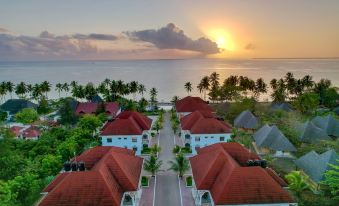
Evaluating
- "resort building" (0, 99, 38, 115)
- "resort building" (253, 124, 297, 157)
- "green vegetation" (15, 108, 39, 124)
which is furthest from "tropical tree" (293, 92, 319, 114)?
"resort building" (0, 99, 38, 115)

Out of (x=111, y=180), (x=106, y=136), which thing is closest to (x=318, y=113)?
(x=106, y=136)

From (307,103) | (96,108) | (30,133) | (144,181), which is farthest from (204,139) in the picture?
(96,108)

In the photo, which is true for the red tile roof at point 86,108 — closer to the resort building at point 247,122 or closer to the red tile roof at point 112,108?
the red tile roof at point 112,108

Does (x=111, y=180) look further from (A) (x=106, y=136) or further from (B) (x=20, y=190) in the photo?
(A) (x=106, y=136)

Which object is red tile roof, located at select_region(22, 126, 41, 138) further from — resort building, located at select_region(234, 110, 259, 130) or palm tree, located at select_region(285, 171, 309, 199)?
palm tree, located at select_region(285, 171, 309, 199)

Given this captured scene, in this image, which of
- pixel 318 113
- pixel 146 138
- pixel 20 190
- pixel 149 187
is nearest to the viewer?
pixel 20 190

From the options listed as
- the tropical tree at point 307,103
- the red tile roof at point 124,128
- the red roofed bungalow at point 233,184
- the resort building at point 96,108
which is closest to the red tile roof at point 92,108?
the resort building at point 96,108

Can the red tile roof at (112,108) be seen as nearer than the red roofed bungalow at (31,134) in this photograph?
No
